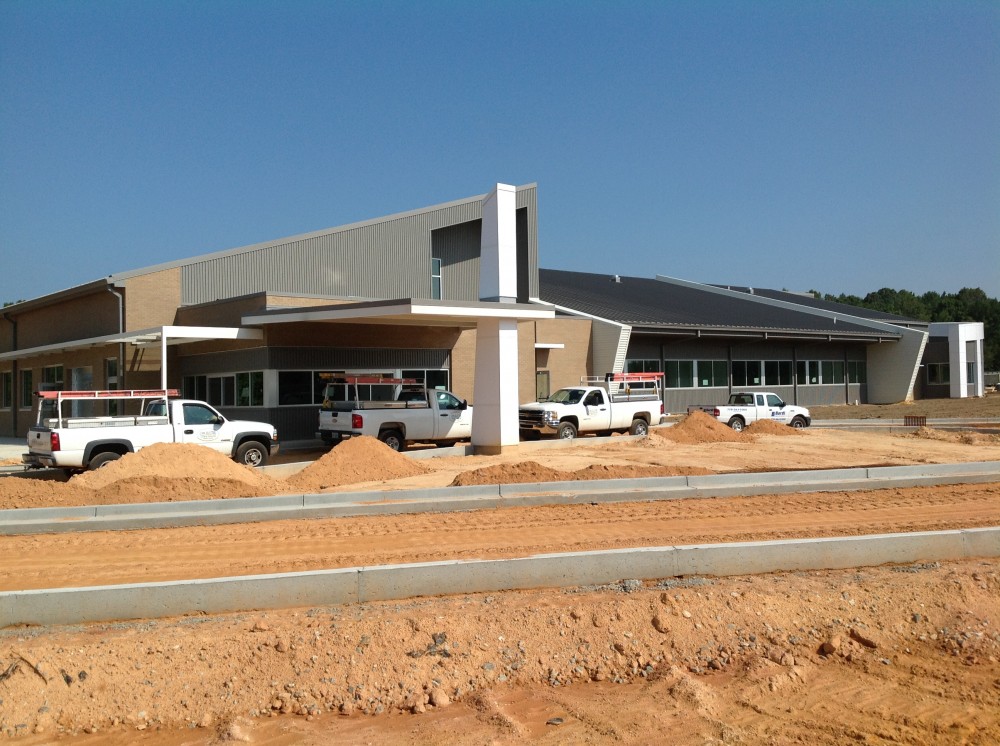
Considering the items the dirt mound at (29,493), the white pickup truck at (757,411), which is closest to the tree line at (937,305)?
the white pickup truck at (757,411)

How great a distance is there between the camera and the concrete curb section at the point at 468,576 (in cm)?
777

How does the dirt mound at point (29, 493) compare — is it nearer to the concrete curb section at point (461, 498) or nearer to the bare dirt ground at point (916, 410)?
the concrete curb section at point (461, 498)

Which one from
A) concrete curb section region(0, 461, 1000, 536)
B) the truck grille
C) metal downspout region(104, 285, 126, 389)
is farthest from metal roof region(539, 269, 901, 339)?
concrete curb section region(0, 461, 1000, 536)

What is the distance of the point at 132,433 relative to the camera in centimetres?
1838

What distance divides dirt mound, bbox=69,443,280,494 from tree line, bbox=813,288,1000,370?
92.8 metres

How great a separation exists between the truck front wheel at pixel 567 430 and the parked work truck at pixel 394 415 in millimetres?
3527

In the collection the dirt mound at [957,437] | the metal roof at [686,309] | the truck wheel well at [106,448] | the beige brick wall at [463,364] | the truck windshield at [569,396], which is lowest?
the dirt mound at [957,437]

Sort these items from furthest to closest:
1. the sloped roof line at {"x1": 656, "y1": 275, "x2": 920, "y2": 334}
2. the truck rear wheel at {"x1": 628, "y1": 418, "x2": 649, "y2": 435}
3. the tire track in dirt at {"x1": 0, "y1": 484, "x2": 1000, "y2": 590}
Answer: the sloped roof line at {"x1": 656, "y1": 275, "x2": 920, "y2": 334}, the truck rear wheel at {"x1": 628, "y1": 418, "x2": 649, "y2": 435}, the tire track in dirt at {"x1": 0, "y1": 484, "x2": 1000, "y2": 590}

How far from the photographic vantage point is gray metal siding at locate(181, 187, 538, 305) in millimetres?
→ 29281

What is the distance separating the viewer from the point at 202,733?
6156 millimetres

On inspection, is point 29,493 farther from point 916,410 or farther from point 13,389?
point 916,410

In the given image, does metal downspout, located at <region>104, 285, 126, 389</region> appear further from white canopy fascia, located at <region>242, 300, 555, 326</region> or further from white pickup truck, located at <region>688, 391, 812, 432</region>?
white pickup truck, located at <region>688, 391, 812, 432</region>

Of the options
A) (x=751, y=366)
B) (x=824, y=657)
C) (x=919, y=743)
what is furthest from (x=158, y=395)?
(x=751, y=366)

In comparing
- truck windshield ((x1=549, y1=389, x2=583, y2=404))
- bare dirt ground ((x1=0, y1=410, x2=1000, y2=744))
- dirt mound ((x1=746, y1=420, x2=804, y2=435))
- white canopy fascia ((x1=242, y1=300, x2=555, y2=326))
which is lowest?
bare dirt ground ((x1=0, y1=410, x2=1000, y2=744))
